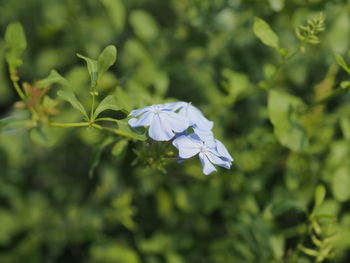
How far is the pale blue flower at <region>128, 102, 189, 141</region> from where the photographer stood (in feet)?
4.26

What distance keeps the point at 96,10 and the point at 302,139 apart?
1647mm

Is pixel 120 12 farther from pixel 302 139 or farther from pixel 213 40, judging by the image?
pixel 302 139

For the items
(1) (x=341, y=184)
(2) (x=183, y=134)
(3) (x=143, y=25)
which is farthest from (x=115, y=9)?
Result: (1) (x=341, y=184)

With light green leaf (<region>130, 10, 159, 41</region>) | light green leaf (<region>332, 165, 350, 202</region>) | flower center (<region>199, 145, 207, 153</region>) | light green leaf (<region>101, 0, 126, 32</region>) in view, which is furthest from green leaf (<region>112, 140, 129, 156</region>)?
light green leaf (<region>130, 10, 159, 41</region>)

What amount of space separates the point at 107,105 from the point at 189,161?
1.12 metres

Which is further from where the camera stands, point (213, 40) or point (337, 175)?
point (213, 40)

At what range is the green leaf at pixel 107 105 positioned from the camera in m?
1.36

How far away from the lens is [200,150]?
134 centimetres

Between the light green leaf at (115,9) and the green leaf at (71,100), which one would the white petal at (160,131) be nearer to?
the green leaf at (71,100)

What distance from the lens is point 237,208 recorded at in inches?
91.3

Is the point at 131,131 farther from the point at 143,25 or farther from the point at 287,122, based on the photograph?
the point at 143,25

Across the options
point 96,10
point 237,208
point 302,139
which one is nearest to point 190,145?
point 302,139

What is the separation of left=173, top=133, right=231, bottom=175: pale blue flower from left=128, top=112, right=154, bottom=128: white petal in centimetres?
9

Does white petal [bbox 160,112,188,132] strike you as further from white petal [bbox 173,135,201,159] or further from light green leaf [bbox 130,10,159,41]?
light green leaf [bbox 130,10,159,41]
